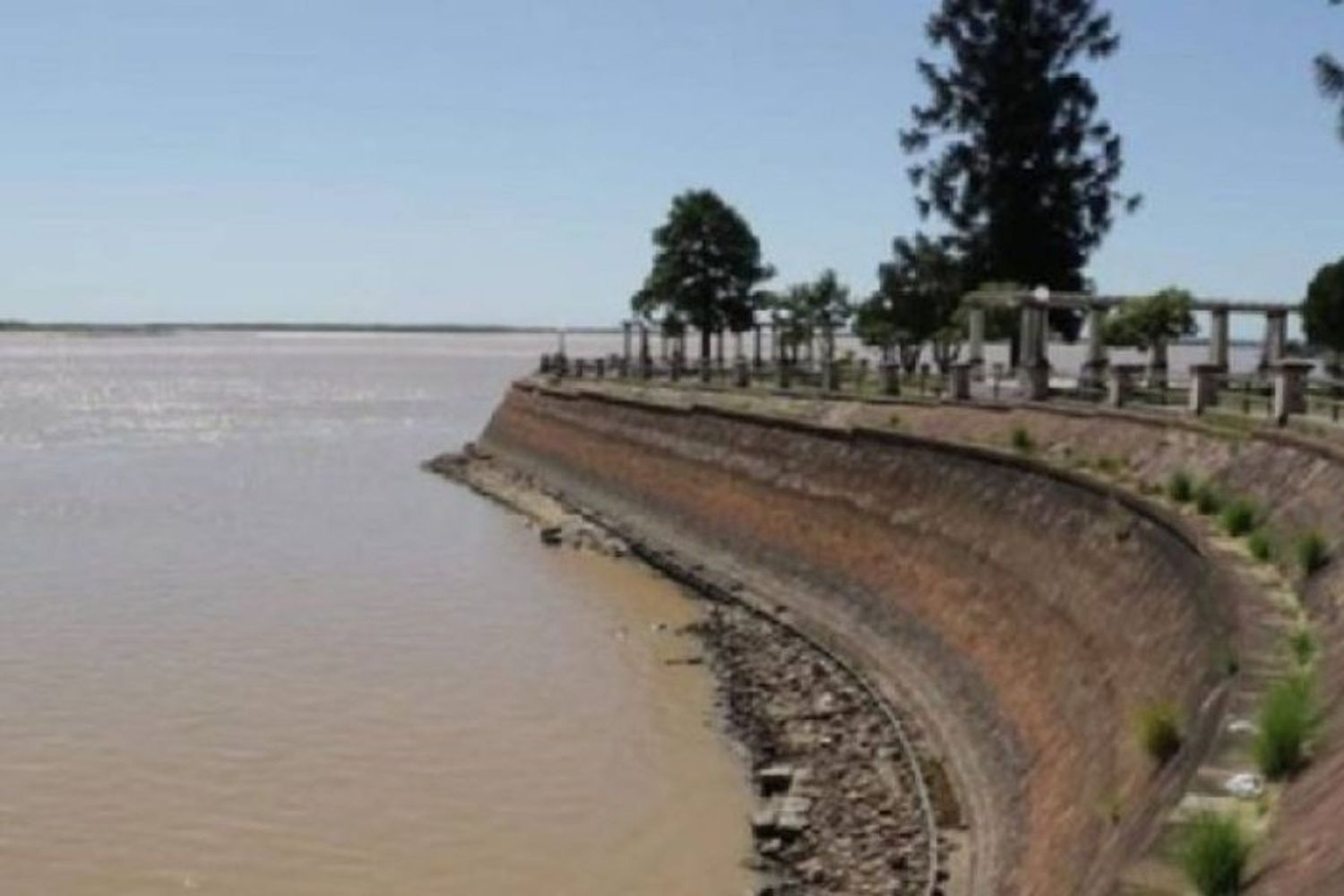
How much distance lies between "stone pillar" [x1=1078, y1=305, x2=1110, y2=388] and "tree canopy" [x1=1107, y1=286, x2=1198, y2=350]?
485 centimetres

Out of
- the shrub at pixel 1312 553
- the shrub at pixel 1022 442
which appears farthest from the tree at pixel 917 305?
the shrub at pixel 1312 553

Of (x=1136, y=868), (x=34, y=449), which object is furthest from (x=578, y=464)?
(x=1136, y=868)

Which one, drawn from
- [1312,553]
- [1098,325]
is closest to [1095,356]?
[1098,325]

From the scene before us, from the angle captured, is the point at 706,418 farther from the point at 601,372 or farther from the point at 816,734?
the point at 601,372

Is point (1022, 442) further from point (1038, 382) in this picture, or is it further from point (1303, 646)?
point (1303, 646)

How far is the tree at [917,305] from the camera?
47.9 metres

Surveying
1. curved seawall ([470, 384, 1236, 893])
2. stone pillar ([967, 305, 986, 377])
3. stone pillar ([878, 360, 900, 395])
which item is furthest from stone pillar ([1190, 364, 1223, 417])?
stone pillar ([967, 305, 986, 377])

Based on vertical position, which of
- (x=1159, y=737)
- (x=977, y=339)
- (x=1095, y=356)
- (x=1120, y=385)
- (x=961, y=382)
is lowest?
(x=1159, y=737)

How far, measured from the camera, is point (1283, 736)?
9.52m

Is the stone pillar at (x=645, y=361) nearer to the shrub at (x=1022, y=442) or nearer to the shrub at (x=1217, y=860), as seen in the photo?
the shrub at (x=1022, y=442)

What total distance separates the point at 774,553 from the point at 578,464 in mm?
20308

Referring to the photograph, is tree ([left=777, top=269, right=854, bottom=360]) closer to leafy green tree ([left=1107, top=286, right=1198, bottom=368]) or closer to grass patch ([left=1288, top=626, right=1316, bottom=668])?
leafy green tree ([left=1107, top=286, right=1198, bottom=368])

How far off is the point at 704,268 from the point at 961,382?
1618 inches

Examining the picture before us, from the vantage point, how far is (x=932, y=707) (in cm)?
2041
